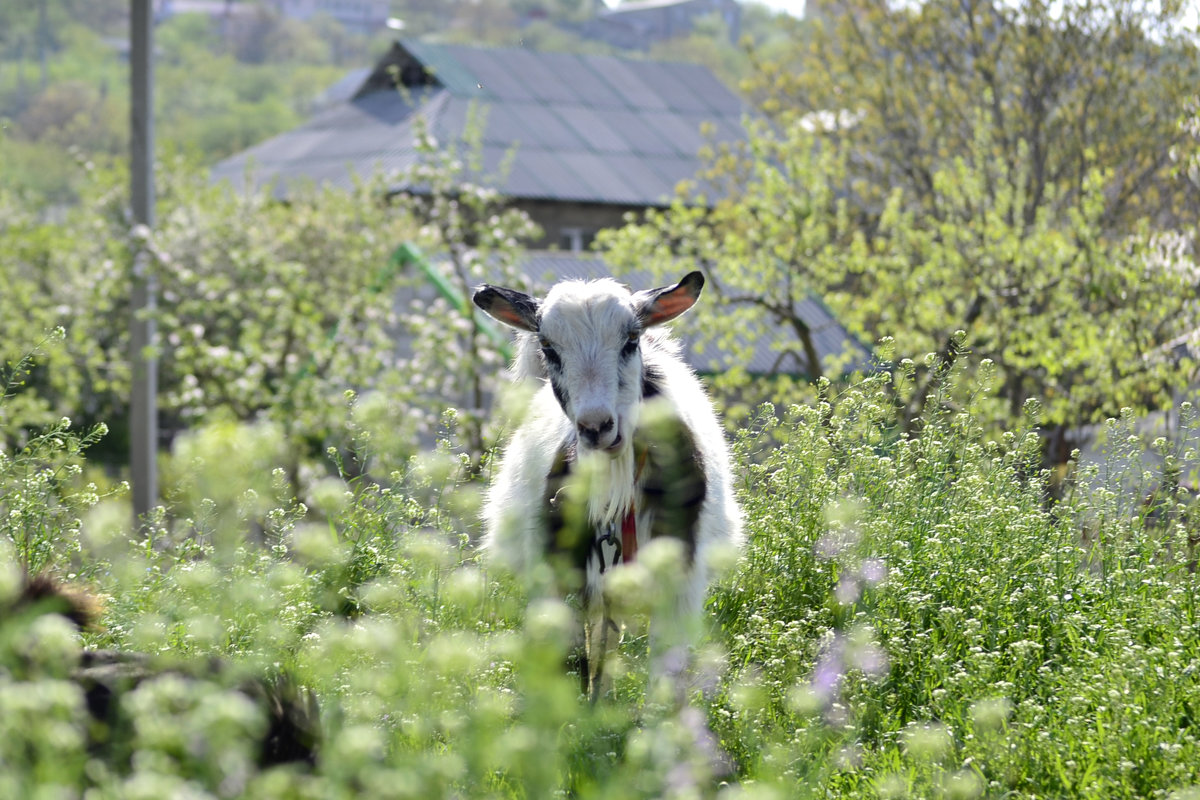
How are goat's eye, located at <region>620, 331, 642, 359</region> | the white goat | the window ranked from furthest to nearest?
the window < goat's eye, located at <region>620, 331, 642, 359</region> < the white goat

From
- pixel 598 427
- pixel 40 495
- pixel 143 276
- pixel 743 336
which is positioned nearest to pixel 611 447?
pixel 598 427

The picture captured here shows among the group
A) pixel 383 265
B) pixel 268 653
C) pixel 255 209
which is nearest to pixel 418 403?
pixel 383 265

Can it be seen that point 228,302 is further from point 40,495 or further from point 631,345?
point 631,345

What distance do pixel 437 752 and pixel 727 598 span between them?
207cm

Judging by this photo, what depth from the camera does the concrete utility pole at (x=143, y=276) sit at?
15031 mm

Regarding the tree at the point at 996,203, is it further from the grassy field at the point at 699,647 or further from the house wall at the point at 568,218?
the house wall at the point at 568,218

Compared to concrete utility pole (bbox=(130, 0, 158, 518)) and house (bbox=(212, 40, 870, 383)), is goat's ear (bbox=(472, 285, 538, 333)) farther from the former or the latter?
house (bbox=(212, 40, 870, 383))

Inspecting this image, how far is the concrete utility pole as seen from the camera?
15031 mm

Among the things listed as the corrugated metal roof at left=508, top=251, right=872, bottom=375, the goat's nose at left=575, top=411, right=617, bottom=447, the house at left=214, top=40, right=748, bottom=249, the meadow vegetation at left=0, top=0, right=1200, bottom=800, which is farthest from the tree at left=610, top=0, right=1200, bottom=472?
the house at left=214, top=40, right=748, bottom=249

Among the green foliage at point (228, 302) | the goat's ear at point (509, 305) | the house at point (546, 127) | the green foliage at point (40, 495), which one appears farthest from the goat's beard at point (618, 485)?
the house at point (546, 127)

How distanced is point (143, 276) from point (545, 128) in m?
24.8

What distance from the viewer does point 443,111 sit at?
38.7 meters

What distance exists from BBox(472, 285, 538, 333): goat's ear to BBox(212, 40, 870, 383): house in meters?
27.3

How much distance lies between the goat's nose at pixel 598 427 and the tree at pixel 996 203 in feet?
20.9
